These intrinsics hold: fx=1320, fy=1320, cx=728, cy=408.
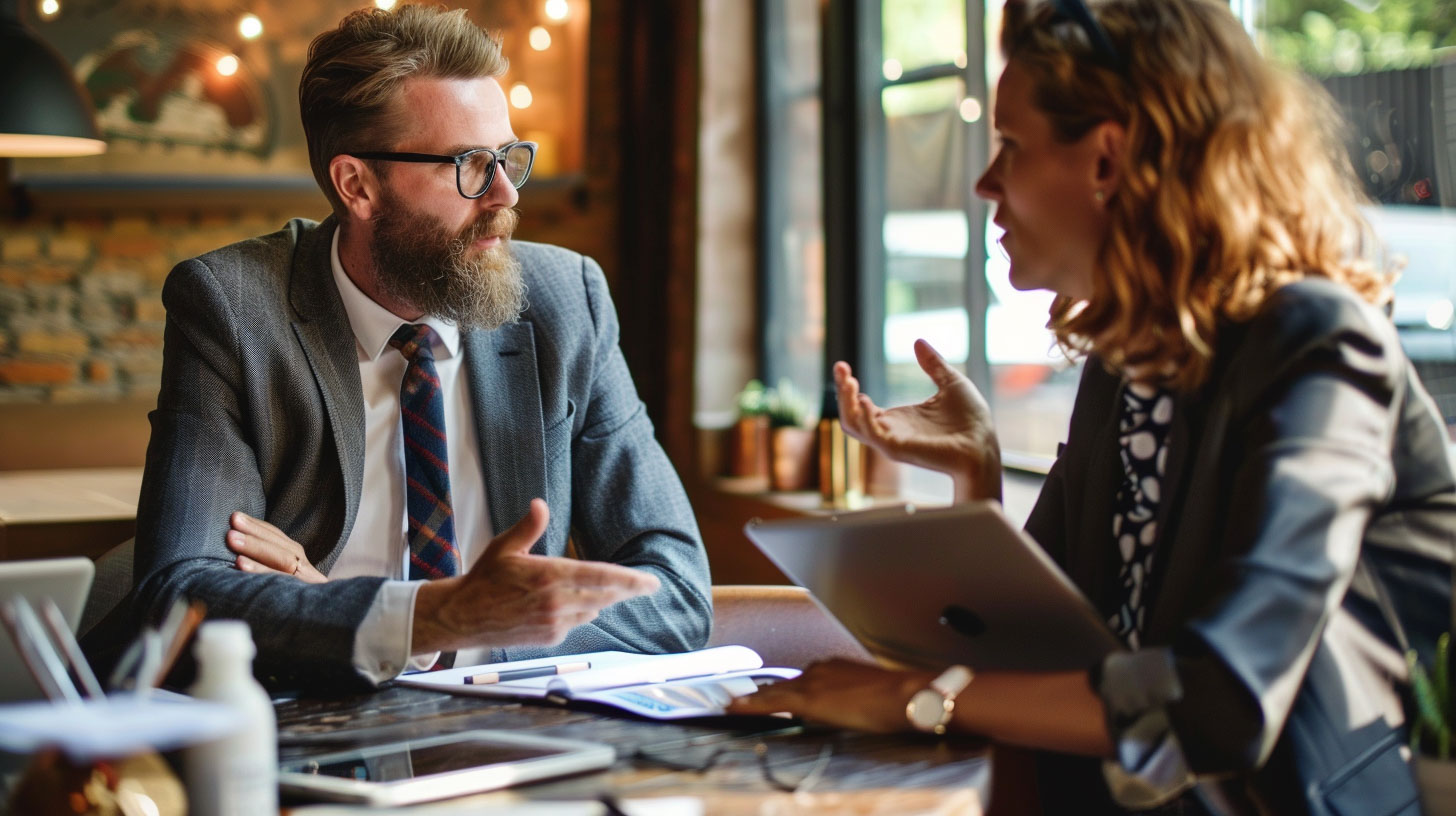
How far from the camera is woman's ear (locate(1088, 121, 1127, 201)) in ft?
4.42

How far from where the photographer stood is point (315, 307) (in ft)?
6.38

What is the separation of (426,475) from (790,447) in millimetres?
2274

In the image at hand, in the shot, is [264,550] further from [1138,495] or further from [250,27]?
[250,27]

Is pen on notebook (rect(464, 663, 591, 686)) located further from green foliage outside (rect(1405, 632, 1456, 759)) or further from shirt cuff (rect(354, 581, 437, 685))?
green foliage outside (rect(1405, 632, 1456, 759))

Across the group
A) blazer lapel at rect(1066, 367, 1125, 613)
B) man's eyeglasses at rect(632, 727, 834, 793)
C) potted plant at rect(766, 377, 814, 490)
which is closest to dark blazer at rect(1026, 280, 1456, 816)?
blazer lapel at rect(1066, 367, 1125, 613)

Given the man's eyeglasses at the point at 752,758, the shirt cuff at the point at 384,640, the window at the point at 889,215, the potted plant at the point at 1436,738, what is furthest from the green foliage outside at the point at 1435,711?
the window at the point at 889,215

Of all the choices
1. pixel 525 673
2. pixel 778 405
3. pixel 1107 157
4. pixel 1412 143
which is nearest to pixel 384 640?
pixel 525 673

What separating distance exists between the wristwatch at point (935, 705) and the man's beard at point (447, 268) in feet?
3.49

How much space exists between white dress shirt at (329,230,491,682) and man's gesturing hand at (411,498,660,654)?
345mm

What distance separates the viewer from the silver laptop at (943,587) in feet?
3.84

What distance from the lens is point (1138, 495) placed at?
145 centimetres

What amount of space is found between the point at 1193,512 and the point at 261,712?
33.6 inches

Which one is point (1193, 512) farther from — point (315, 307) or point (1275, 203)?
point (315, 307)

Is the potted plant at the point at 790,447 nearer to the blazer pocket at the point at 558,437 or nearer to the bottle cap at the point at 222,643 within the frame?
the blazer pocket at the point at 558,437
